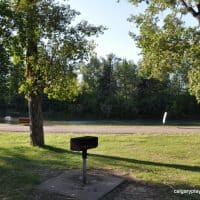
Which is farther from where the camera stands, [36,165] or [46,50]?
[46,50]

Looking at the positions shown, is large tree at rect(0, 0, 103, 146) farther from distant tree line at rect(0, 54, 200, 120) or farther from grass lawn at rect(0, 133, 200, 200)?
distant tree line at rect(0, 54, 200, 120)

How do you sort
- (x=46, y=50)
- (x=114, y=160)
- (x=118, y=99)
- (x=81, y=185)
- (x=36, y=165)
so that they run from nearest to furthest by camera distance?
(x=81, y=185) < (x=36, y=165) < (x=114, y=160) < (x=46, y=50) < (x=118, y=99)

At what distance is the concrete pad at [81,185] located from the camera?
30.6 feet

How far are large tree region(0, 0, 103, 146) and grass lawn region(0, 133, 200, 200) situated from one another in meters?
1.89

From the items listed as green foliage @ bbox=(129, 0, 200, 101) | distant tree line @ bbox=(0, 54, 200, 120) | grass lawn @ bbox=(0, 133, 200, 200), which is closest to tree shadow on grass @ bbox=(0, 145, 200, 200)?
grass lawn @ bbox=(0, 133, 200, 200)

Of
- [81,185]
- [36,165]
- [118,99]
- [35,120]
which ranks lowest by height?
[81,185]

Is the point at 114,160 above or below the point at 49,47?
below

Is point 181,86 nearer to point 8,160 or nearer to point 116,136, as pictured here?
point 116,136

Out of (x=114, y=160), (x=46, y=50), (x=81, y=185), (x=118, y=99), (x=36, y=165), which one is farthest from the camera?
(x=118, y=99)

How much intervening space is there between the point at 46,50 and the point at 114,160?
4682 millimetres

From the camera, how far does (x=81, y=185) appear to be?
996 cm

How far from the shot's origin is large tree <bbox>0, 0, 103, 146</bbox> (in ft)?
49.6

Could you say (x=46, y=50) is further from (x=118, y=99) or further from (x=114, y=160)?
(x=118, y=99)

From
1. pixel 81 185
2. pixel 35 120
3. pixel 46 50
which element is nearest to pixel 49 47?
pixel 46 50
